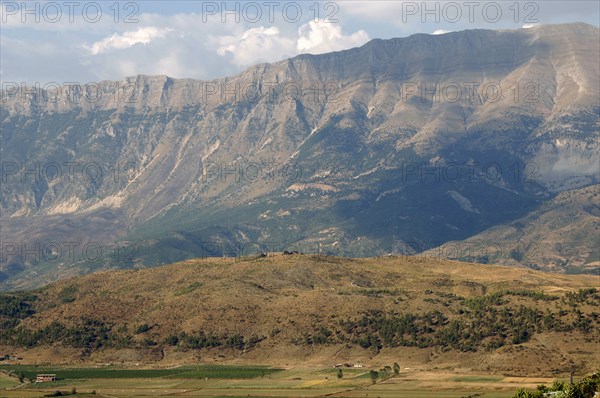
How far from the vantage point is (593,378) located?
158m

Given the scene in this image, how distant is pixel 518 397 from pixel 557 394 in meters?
5.36

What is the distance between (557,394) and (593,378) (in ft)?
18.7

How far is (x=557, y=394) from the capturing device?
515 ft

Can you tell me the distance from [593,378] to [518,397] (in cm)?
1090

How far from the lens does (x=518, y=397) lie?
156750 mm
